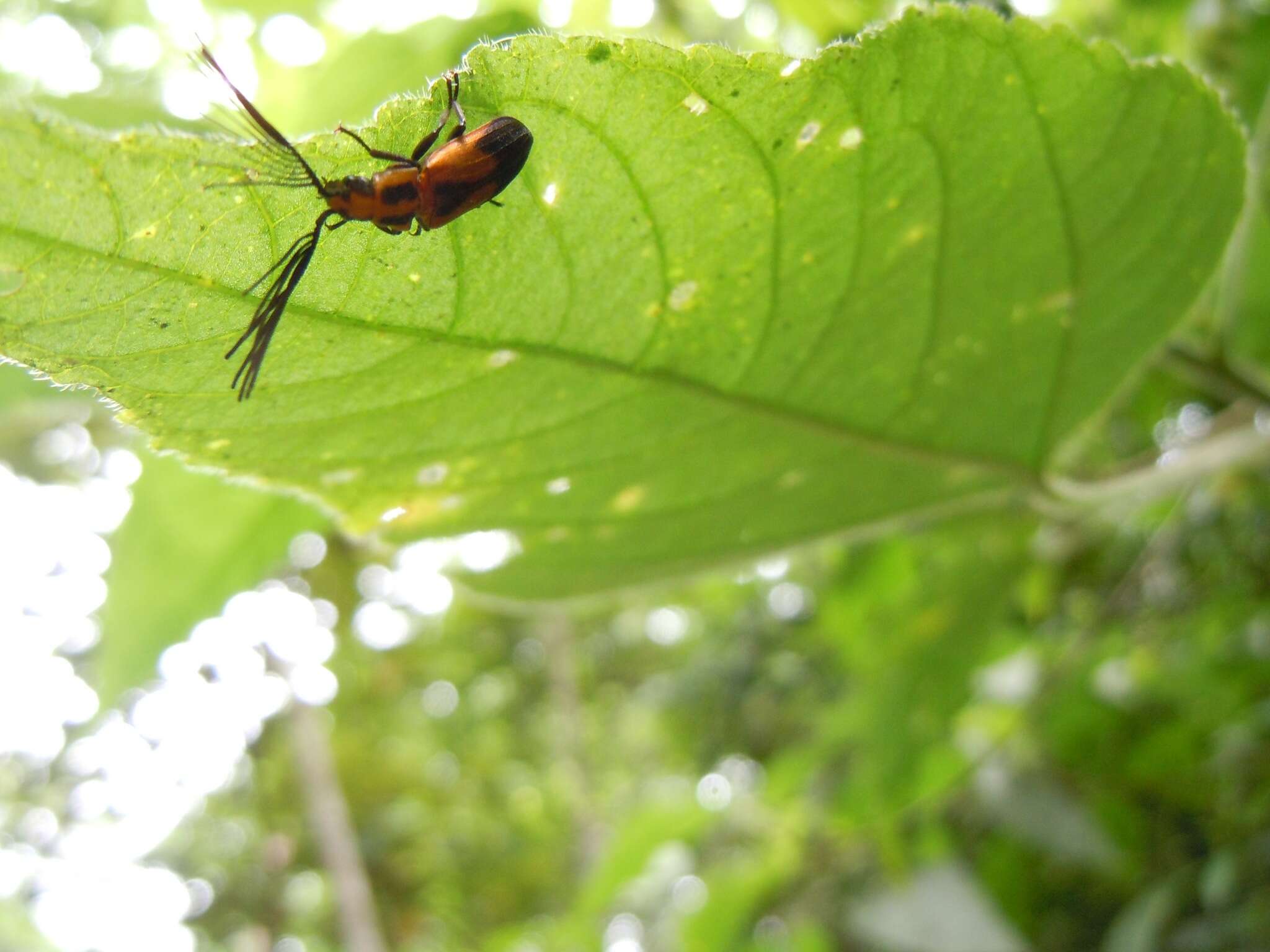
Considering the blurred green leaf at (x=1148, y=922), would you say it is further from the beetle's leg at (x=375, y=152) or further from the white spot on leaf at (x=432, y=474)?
the beetle's leg at (x=375, y=152)

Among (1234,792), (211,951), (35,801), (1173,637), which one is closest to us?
(1234,792)

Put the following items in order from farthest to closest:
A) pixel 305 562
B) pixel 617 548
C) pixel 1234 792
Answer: pixel 305 562 → pixel 1234 792 → pixel 617 548

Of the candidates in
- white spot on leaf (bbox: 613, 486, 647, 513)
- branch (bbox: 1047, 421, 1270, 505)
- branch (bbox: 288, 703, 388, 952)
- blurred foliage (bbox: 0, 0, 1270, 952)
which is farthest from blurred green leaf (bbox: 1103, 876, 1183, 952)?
branch (bbox: 288, 703, 388, 952)

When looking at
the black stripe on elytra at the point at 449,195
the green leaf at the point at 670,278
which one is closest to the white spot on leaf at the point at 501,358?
the green leaf at the point at 670,278

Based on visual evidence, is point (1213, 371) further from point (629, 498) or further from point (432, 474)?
point (432, 474)

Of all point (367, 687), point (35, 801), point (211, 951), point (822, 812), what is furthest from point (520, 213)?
point (211, 951)

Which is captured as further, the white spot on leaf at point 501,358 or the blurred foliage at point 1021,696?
the blurred foliage at point 1021,696

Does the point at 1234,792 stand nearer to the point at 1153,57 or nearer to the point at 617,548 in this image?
the point at 617,548

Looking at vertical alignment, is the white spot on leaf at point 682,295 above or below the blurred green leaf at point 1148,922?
above

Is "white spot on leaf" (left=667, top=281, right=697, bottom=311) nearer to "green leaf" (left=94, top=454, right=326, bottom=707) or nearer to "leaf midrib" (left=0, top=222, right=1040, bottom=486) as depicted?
"leaf midrib" (left=0, top=222, right=1040, bottom=486)
